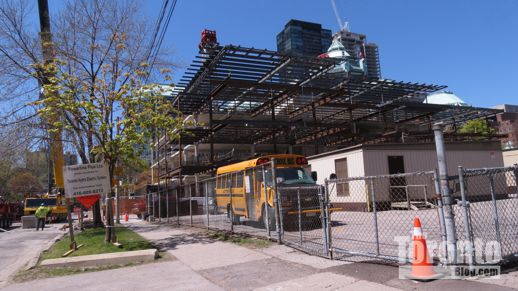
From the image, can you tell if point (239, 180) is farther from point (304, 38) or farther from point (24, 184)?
point (304, 38)

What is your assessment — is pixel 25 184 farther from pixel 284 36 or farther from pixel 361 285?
pixel 361 285

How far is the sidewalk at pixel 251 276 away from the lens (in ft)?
20.0

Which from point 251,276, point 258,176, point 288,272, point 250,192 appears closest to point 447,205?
point 288,272

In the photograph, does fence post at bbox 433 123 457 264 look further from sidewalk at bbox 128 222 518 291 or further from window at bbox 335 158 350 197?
window at bbox 335 158 350 197

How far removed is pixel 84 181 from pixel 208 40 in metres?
14.6

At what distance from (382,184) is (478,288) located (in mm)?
14614

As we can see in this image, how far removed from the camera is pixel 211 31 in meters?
25.8

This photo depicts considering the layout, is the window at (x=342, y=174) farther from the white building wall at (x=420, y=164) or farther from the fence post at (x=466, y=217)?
the fence post at (x=466, y=217)

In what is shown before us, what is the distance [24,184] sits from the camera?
2653 inches

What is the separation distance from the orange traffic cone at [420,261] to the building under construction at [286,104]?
14239mm

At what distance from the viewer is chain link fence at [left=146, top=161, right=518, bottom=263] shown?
6.37m

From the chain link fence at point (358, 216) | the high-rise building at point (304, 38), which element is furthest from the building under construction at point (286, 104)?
the high-rise building at point (304, 38)

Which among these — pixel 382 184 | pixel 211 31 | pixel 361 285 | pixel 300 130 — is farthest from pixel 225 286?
pixel 300 130

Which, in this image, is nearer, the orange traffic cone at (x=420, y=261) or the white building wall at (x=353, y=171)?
the orange traffic cone at (x=420, y=261)
